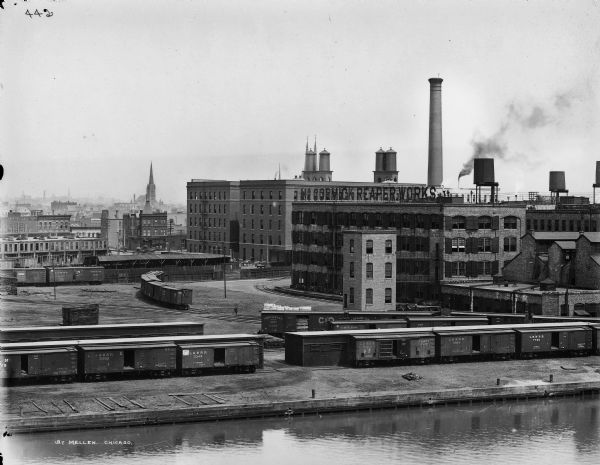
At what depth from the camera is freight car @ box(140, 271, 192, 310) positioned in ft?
311

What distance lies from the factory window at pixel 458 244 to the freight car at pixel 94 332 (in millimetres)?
36173

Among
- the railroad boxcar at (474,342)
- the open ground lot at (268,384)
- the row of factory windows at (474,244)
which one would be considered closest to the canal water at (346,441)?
the open ground lot at (268,384)

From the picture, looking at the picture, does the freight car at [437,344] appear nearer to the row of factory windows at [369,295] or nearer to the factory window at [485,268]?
the row of factory windows at [369,295]

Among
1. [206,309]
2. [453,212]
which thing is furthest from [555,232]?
[206,309]

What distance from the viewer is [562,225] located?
11406 centimetres

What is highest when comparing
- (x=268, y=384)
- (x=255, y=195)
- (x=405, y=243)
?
(x=255, y=195)

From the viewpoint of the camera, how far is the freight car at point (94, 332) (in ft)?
207

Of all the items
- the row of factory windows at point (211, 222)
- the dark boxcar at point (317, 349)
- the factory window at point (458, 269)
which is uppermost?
the row of factory windows at point (211, 222)

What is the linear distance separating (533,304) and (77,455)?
4789cm

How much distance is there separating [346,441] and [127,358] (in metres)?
15.4

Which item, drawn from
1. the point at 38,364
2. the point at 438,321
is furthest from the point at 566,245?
the point at 38,364

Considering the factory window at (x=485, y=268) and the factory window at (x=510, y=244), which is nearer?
the factory window at (x=485, y=268)

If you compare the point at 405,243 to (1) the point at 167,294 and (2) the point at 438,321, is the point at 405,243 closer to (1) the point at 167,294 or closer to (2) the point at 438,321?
(1) the point at 167,294

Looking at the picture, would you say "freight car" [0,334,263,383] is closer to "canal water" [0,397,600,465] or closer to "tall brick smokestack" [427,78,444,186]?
"canal water" [0,397,600,465]
